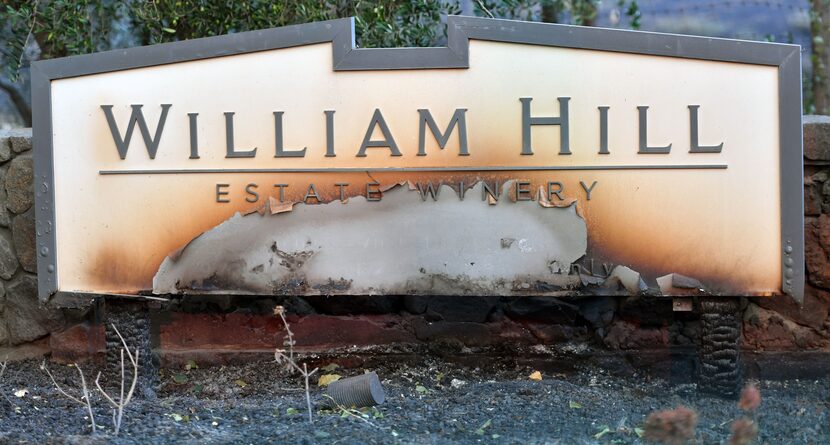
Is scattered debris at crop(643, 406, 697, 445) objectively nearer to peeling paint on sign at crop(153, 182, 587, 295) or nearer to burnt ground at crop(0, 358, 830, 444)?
burnt ground at crop(0, 358, 830, 444)

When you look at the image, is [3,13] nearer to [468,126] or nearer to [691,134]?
[468,126]

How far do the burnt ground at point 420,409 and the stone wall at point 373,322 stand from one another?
0.13 meters

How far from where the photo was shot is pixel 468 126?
3.96m

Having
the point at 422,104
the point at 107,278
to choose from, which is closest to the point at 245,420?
the point at 107,278

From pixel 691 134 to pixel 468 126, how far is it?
912 mm

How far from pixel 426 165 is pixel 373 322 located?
98 centimetres

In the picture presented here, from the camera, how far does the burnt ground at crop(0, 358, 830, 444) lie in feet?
11.0

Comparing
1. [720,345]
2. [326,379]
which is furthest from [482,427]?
[720,345]

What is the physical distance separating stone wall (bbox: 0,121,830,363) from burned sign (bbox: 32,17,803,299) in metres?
0.54

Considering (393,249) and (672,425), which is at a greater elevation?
(393,249)

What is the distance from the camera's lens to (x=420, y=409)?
3756mm

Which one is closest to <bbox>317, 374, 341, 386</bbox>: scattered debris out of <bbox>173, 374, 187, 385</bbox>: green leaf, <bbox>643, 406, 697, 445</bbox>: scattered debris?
<bbox>173, 374, 187, 385</bbox>: green leaf

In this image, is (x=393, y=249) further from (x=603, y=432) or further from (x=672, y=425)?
(x=672, y=425)

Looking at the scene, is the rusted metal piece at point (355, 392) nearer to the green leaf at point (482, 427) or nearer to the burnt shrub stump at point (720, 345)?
the green leaf at point (482, 427)
